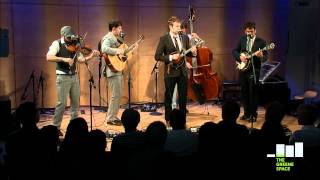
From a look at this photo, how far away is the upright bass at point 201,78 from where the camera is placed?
8914 millimetres

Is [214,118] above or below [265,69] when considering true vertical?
below

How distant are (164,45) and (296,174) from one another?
4711mm

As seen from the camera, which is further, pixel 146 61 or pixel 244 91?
pixel 146 61

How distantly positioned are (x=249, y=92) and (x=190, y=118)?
1368mm

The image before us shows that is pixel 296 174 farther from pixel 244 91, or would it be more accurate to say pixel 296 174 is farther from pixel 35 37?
pixel 35 37

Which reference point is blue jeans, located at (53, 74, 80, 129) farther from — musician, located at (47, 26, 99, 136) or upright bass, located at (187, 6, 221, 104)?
upright bass, located at (187, 6, 221, 104)

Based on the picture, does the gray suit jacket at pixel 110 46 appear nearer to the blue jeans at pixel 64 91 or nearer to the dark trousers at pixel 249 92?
the blue jeans at pixel 64 91

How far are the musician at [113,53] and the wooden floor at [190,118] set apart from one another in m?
0.30

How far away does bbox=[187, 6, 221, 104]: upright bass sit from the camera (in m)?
8.91

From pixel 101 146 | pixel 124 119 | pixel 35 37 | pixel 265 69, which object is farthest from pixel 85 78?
pixel 101 146

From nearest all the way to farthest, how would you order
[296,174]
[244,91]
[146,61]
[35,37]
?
[296,174]
[244,91]
[35,37]
[146,61]

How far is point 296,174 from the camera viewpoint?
4.01 meters

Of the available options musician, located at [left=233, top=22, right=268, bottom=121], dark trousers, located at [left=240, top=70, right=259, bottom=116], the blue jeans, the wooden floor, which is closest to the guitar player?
the wooden floor

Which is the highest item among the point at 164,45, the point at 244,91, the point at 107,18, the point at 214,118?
the point at 107,18
